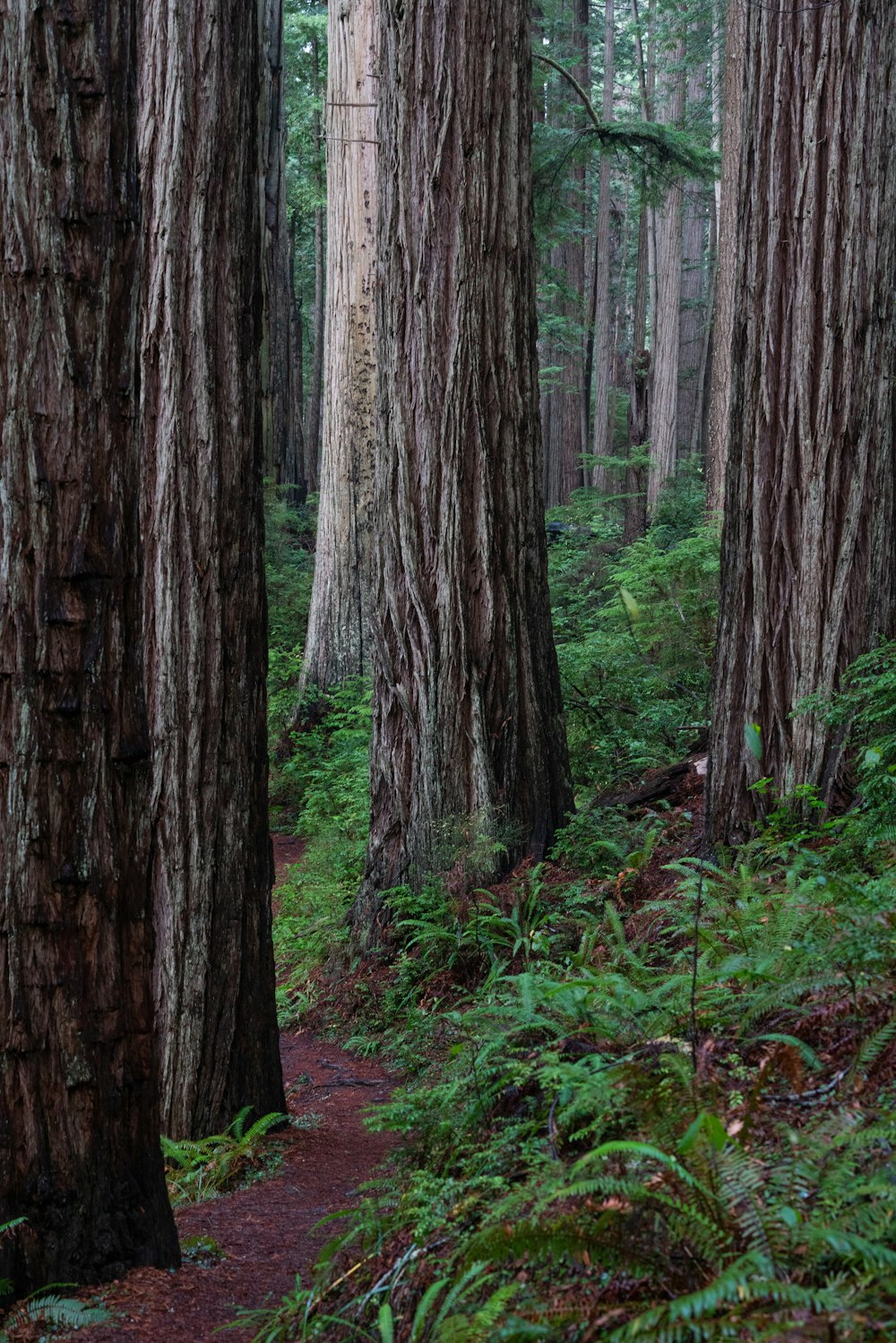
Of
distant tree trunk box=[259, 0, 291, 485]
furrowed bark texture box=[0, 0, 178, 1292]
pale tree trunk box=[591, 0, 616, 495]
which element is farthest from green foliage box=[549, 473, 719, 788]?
pale tree trunk box=[591, 0, 616, 495]

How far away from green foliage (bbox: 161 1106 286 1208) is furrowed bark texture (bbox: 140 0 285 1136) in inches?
4.4

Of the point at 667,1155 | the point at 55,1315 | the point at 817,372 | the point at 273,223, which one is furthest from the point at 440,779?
the point at 273,223

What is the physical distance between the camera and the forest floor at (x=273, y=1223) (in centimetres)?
282

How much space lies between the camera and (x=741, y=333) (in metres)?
5.69

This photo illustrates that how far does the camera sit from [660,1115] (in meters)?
2.39

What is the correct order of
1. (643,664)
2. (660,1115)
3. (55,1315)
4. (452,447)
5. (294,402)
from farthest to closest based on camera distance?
(294,402) → (643,664) → (452,447) → (55,1315) → (660,1115)

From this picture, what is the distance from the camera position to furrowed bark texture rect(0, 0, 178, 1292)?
2783 millimetres

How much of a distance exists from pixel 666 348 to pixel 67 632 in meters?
21.3

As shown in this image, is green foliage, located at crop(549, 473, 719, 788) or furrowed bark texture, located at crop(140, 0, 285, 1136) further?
green foliage, located at crop(549, 473, 719, 788)

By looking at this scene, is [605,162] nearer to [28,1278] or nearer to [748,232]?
[748,232]

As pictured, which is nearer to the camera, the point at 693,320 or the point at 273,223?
the point at 273,223

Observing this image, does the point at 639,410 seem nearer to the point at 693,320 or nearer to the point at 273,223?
the point at 273,223

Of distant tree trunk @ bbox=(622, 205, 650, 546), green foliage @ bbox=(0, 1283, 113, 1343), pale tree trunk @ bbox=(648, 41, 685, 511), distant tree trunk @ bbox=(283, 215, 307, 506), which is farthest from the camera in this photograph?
distant tree trunk @ bbox=(283, 215, 307, 506)

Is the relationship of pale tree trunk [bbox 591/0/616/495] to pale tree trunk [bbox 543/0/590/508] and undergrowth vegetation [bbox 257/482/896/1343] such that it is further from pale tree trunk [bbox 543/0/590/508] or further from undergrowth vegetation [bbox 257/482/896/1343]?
undergrowth vegetation [bbox 257/482/896/1343]
